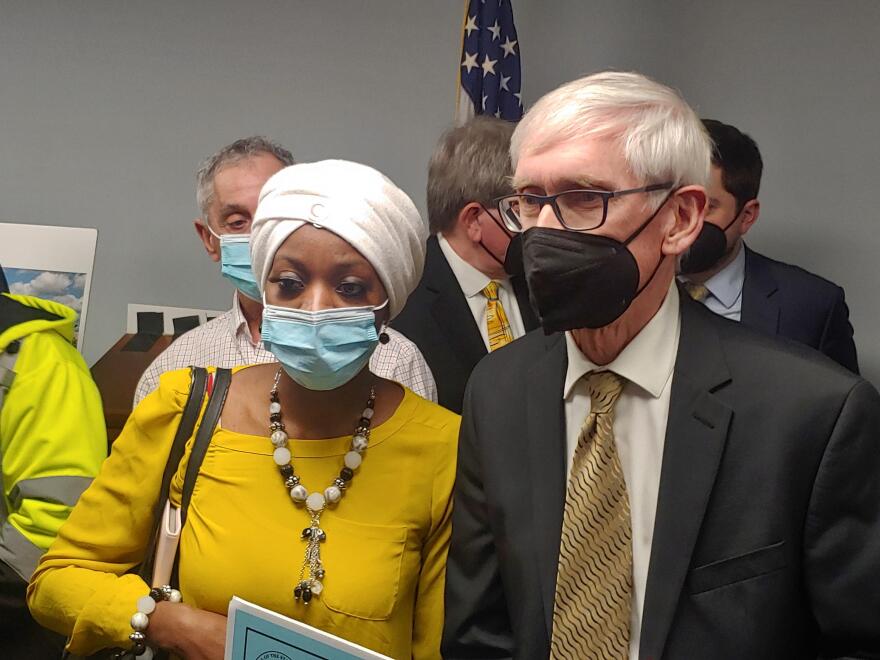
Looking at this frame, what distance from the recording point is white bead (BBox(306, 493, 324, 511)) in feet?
5.07

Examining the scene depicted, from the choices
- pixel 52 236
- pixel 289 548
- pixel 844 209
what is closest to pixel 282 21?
pixel 52 236

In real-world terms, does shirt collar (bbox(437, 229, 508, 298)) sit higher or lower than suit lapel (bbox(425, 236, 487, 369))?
higher

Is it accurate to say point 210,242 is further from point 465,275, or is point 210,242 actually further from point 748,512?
point 748,512

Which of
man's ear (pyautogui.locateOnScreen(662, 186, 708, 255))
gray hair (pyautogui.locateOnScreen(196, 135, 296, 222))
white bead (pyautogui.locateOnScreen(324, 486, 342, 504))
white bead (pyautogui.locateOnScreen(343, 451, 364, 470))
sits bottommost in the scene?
white bead (pyautogui.locateOnScreen(324, 486, 342, 504))

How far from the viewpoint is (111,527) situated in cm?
162

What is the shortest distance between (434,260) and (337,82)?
153cm

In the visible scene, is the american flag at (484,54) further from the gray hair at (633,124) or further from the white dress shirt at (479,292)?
the gray hair at (633,124)

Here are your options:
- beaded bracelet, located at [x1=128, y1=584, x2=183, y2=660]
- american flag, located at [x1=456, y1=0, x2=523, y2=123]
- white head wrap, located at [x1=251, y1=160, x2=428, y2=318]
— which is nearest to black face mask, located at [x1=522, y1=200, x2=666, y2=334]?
white head wrap, located at [x1=251, y1=160, x2=428, y2=318]

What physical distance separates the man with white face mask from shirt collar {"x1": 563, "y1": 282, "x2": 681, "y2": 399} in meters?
0.88

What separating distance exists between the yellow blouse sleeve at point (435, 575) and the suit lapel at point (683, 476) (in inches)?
15.7

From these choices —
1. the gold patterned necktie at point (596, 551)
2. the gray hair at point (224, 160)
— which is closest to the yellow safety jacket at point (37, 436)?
the gray hair at point (224, 160)

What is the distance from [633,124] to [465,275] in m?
1.20

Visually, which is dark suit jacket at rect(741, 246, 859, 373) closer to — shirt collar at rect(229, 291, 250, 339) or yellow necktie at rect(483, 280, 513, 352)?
yellow necktie at rect(483, 280, 513, 352)

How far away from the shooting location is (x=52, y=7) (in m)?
3.77
